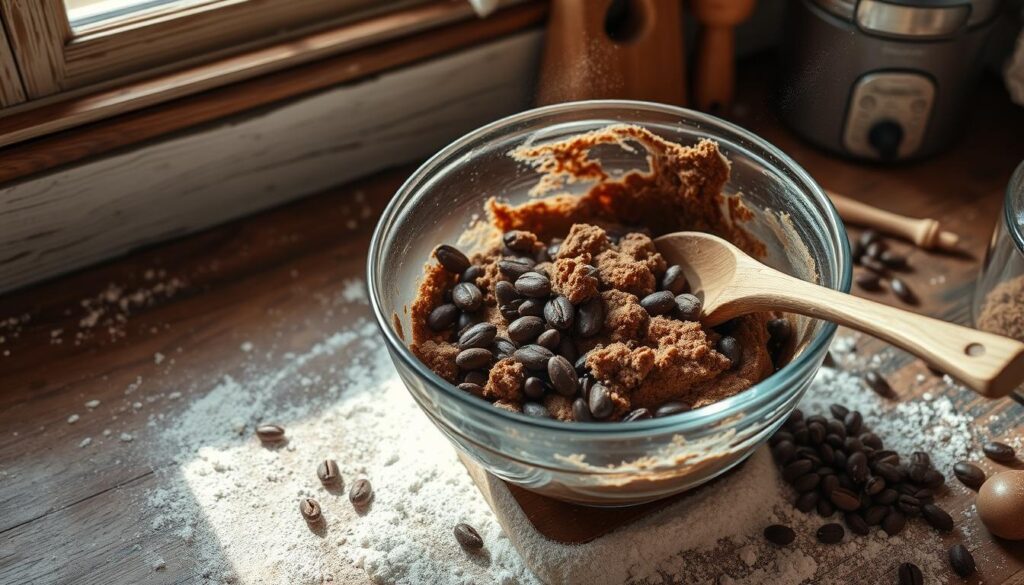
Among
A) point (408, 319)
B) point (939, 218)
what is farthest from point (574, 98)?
point (939, 218)

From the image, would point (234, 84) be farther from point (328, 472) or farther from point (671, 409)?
point (671, 409)

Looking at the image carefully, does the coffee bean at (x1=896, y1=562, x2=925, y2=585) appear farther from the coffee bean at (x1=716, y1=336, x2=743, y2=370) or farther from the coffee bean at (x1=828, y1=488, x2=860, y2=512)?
the coffee bean at (x1=716, y1=336, x2=743, y2=370)

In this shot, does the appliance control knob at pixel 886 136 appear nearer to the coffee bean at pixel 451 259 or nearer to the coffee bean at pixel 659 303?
the coffee bean at pixel 659 303

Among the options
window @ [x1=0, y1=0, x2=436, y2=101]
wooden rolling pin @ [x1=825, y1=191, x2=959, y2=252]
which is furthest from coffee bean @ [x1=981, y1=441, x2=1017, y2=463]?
window @ [x1=0, y1=0, x2=436, y2=101]

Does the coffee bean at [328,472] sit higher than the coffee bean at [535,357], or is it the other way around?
the coffee bean at [535,357]

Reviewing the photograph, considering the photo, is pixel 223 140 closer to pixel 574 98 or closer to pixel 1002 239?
pixel 574 98

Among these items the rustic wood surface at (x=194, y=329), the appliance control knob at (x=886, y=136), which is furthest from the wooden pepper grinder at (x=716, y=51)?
the appliance control knob at (x=886, y=136)
